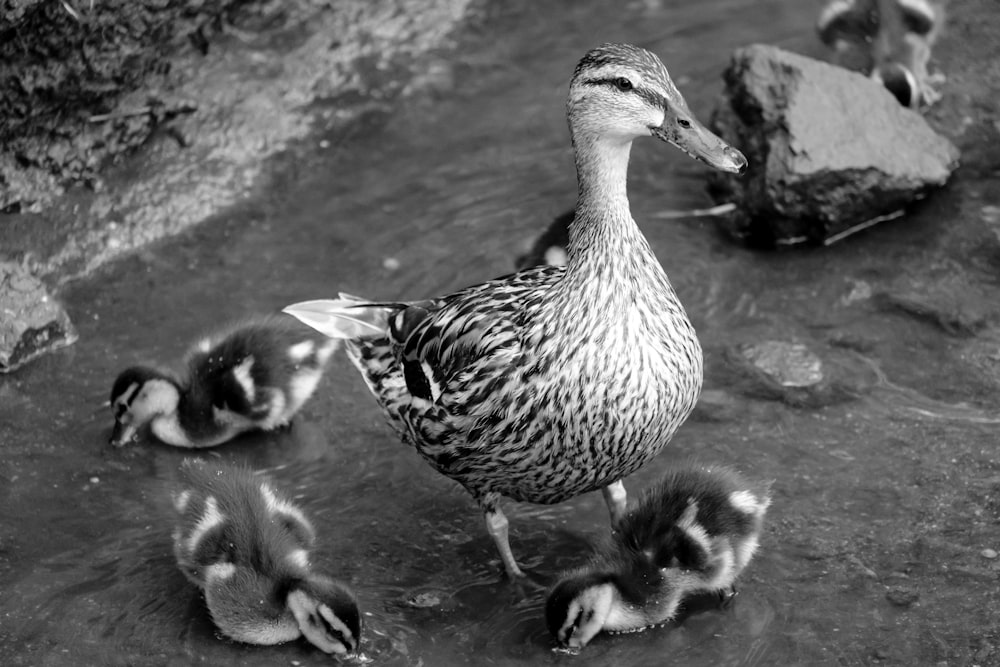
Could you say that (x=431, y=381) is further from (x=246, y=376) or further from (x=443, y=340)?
(x=246, y=376)

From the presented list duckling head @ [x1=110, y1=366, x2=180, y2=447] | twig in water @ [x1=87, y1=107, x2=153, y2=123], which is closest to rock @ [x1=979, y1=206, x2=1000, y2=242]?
duckling head @ [x1=110, y1=366, x2=180, y2=447]

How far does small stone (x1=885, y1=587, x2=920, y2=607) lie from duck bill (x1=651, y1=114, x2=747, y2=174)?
4.80 ft

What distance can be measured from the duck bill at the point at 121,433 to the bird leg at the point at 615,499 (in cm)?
192

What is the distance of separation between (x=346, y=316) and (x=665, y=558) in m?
1.59

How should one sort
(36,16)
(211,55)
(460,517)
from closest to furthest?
(460,517) < (36,16) < (211,55)

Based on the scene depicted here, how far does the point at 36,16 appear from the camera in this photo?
6324 millimetres

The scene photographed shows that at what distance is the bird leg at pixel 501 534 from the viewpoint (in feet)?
16.2

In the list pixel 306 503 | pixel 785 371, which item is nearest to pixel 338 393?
pixel 306 503

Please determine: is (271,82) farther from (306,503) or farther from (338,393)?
(306,503)

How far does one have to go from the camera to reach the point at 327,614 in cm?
448

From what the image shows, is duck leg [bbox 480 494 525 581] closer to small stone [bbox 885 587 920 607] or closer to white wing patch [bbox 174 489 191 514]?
white wing patch [bbox 174 489 191 514]

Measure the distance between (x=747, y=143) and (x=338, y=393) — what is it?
2.35 m

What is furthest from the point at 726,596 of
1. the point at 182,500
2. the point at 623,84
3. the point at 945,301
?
the point at 945,301

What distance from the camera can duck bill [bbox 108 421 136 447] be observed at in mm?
5617
